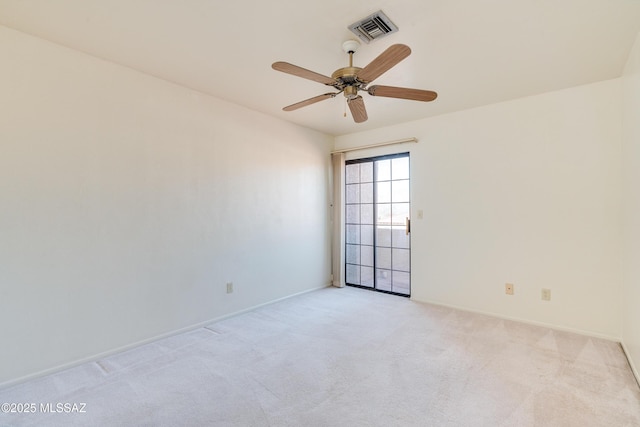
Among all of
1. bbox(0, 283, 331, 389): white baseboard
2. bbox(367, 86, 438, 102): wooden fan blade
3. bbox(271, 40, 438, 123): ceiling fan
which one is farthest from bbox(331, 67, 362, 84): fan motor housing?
bbox(0, 283, 331, 389): white baseboard

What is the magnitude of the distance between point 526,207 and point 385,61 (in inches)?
101

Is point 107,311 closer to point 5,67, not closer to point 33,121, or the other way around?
point 33,121

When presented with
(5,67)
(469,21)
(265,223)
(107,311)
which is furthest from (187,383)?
(469,21)

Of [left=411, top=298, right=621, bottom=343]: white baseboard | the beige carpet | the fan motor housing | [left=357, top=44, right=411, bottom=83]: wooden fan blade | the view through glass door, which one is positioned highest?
the fan motor housing

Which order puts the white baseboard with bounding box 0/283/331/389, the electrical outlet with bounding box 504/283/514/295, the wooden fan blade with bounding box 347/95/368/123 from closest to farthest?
1. the white baseboard with bounding box 0/283/331/389
2. the wooden fan blade with bounding box 347/95/368/123
3. the electrical outlet with bounding box 504/283/514/295

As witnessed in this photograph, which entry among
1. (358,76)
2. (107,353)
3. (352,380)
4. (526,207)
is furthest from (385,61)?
(107,353)

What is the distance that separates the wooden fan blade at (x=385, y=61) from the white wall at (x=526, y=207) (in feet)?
7.38

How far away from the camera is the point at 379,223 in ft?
15.1

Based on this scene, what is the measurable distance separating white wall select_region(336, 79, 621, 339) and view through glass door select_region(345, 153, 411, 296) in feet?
0.79

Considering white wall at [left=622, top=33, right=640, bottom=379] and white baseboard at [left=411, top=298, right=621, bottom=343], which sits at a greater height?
white wall at [left=622, top=33, right=640, bottom=379]

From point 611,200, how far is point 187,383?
4.04m

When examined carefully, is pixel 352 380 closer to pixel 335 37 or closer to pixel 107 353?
pixel 107 353

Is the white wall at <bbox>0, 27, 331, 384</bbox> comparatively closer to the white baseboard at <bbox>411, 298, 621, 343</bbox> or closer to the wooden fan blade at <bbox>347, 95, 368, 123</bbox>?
the wooden fan blade at <bbox>347, 95, 368, 123</bbox>

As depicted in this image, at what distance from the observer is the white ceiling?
1.89m
